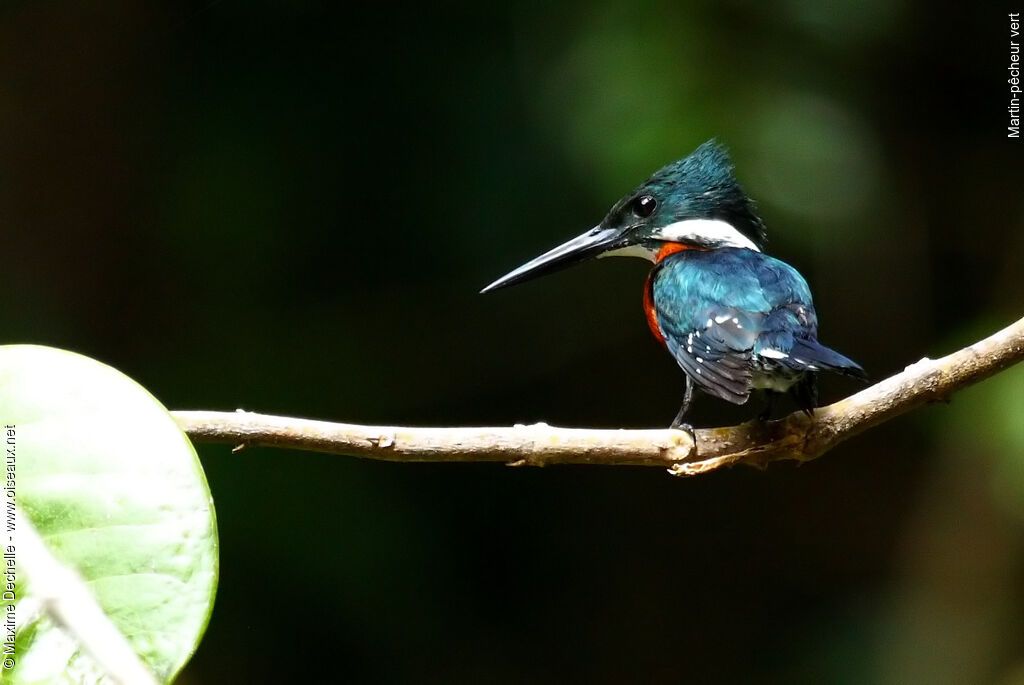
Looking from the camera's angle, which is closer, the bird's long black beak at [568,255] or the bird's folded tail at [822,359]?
the bird's folded tail at [822,359]

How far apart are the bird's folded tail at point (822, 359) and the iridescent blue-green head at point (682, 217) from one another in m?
0.45

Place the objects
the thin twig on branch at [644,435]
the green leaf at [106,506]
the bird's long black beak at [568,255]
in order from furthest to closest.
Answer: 1. the bird's long black beak at [568,255]
2. the thin twig on branch at [644,435]
3. the green leaf at [106,506]

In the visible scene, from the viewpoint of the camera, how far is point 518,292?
234 cm

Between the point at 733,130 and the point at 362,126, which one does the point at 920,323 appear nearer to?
the point at 733,130

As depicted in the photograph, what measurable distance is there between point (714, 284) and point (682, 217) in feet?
0.99

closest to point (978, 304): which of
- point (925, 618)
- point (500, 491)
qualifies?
point (925, 618)

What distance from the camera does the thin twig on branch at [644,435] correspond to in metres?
0.95

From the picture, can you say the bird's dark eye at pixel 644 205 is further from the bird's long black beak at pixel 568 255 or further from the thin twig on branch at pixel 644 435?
the thin twig on branch at pixel 644 435

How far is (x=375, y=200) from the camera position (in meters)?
2.35

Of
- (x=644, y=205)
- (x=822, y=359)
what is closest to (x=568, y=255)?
(x=644, y=205)

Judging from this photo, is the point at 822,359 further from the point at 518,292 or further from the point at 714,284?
the point at 518,292

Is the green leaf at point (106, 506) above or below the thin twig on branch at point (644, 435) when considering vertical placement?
above

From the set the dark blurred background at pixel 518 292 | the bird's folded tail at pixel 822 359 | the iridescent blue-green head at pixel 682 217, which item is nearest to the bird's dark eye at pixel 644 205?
the iridescent blue-green head at pixel 682 217

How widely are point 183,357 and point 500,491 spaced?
747 millimetres
